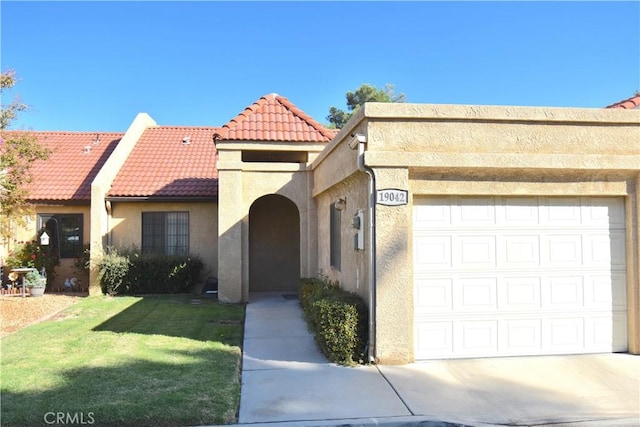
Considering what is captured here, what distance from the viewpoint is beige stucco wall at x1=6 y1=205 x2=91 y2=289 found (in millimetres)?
17156

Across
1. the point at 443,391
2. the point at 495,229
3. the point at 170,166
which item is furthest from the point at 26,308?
the point at 495,229

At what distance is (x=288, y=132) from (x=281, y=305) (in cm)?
516

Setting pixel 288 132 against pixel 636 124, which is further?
pixel 288 132

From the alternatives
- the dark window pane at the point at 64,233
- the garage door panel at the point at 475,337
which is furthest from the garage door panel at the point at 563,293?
the dark window pane at the point at 64,233

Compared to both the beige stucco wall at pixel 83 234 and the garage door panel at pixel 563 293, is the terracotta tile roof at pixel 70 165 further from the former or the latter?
the garage door panel at pixel 563 293

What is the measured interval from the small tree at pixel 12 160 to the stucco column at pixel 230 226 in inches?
212

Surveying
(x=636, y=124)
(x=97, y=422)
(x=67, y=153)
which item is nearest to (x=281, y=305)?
(x=97, y=422)

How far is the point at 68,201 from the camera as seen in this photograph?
1728cm

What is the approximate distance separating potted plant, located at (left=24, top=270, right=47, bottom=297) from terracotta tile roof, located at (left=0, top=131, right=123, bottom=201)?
2800 millimetres

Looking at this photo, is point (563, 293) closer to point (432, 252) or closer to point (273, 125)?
point (432, 252)

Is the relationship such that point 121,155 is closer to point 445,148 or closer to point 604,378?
point 445,148

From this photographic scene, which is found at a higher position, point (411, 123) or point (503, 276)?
point (411, 123)

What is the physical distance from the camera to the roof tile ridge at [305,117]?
14.5 metres

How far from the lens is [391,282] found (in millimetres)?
7500
